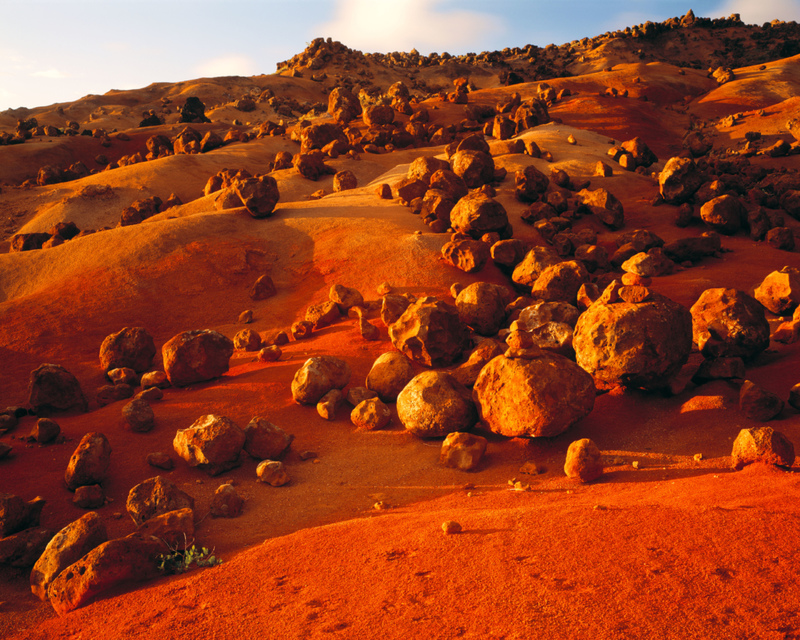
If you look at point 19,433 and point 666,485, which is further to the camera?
point 19,433

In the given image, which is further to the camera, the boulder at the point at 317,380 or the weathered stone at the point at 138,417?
the boulder at the point at 317,380

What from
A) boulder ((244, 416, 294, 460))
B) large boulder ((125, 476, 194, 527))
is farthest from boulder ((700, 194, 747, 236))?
large boulder ((125, 476, 194, 527))

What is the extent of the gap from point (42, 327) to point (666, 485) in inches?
446

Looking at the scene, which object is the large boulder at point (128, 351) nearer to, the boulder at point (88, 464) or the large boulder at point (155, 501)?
the boulder at point (88, 464)

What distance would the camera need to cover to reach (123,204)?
68.3ft

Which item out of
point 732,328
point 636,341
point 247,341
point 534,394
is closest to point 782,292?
point 732,328

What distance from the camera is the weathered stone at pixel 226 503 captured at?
516cm

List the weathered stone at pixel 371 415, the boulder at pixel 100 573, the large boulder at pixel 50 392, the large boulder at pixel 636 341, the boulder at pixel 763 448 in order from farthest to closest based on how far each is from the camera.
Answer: the large boulder at pixel 50 392 → the weathered stone at pixel 371 415 → the large boulder at pixel 636 341 → the boulder at pixel 763 448 → the boulder at pixel 100 573

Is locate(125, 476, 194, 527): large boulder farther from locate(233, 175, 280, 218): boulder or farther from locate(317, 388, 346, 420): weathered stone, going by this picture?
locate(233, 175, 280, 218): boulder

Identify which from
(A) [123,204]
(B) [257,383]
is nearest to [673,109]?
(A) [123,204]

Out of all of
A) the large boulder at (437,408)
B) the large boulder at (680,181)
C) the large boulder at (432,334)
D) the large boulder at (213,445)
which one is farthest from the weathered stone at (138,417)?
the large boulder at (680,181)

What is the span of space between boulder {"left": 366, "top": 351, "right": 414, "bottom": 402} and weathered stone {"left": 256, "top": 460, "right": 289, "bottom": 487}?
199 cm

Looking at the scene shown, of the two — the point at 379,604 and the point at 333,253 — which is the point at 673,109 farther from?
the point at 379,604

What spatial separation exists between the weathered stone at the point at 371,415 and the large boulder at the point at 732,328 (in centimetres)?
433
